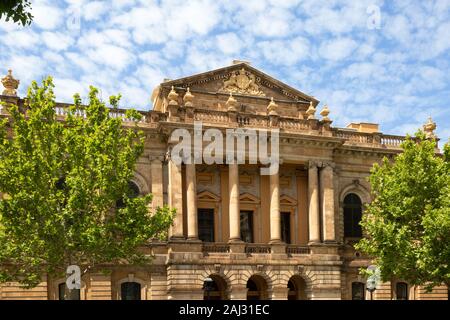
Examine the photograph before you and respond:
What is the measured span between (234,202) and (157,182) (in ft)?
15.5

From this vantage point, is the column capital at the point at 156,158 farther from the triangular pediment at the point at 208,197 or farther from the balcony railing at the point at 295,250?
the balcony railing at the point at 295,250

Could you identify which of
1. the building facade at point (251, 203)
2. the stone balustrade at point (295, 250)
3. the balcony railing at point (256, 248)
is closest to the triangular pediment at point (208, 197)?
the building facade at point (251, 203)

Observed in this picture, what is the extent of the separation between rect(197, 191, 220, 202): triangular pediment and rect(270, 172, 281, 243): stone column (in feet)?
11.3

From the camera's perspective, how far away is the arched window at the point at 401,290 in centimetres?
3884

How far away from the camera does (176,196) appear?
34.0m

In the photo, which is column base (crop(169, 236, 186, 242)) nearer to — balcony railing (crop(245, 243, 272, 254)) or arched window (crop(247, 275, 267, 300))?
balcony railing (crop(245, 243, 272, 254))

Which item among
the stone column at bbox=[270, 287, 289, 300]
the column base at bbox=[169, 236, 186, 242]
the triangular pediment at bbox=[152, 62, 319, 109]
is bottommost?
the stone column at bbox=[270, 287, 289, 300]

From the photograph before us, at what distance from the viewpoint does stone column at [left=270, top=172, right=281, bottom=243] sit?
116 ft

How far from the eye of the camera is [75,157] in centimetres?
2439

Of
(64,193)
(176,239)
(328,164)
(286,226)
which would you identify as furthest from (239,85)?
(64,193)

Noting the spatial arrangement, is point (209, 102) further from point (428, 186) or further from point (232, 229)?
point (428, 186)

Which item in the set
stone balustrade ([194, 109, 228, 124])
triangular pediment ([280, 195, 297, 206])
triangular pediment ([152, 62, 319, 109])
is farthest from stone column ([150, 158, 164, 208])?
triangular pediment ([280, 195, 297, 206])

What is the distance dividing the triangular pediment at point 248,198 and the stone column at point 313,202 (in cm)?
340

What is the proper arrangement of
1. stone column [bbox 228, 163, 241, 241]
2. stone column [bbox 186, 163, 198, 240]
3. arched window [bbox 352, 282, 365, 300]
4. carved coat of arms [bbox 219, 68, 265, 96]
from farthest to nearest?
carved coat of arms [bbox 219, 68, 265, 96] < arched window [bbox 352, 282, 365, 300] < stone column [bbox 228, 163, 241, 241] < stone column [bbox 186, 163, 198, 240]
